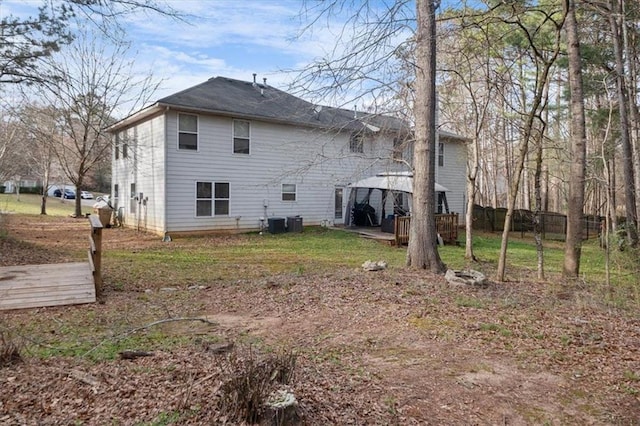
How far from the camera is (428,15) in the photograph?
7.44 metres

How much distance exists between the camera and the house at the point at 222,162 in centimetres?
1393

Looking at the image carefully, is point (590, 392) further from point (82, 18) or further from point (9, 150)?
point (9, 150)

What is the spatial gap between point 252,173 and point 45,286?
9799 millimetres

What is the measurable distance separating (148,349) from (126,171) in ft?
50.4

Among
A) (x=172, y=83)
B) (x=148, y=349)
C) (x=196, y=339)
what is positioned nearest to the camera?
(x=148, y=349)

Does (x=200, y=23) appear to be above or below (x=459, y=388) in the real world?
above

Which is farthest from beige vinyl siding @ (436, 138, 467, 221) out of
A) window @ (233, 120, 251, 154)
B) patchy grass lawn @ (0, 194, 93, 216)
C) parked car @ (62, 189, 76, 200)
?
parked car @ (62, 189, 76, 200)

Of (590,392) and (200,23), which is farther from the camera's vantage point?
(200,23)

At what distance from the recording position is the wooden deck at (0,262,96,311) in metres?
5.85

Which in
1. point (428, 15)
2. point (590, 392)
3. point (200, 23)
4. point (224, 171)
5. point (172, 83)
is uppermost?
point (172, 83)

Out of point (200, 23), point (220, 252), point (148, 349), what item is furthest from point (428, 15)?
point (220, 252)

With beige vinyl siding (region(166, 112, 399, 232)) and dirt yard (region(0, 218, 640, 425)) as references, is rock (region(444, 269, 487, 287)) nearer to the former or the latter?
dirt yard (region(0, 218, 640, 425))

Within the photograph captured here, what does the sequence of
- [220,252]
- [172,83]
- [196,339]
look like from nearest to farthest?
[196,339], [220,252], [172,83]

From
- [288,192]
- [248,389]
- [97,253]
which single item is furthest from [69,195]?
[248,389]
